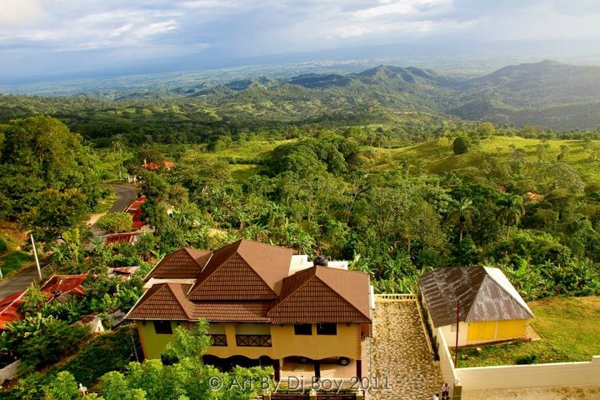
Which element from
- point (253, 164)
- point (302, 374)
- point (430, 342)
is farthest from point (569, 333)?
point (253, 164)

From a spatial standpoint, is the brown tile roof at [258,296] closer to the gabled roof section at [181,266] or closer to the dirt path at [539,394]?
the gabled roof section at [181,266]

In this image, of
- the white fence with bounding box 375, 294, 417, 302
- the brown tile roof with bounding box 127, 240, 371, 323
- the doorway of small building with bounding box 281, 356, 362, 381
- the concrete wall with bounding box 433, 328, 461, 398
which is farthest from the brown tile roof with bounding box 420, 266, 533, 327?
the doorway of small building with bounding box 281, 356, 362, 381

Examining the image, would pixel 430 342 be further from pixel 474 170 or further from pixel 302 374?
pixel 474 170

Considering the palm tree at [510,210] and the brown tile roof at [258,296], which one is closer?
the brown tile roof at [258,296]

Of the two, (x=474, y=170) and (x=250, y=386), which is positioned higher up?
(x=250, y=386)

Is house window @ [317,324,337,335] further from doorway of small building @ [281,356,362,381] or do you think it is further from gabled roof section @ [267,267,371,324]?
doorway of small building @ [281,356,362,381]

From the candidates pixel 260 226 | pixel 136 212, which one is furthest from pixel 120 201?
pixel 260 226

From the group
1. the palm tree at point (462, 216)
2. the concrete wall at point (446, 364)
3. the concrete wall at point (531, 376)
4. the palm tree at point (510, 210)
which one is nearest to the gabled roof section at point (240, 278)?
the concrete wall at point (446, 364)
